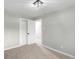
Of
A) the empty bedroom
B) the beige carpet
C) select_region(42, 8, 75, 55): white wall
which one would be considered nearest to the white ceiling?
Result: the empty bedroom

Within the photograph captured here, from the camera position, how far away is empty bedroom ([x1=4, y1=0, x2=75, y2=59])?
10.5 feet

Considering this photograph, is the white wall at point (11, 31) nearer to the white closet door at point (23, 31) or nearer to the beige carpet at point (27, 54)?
the white closet door at point (23, 31)

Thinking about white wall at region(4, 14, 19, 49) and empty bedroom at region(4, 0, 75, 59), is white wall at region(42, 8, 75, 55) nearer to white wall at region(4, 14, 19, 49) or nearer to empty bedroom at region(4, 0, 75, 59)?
empty bedroom at region(4, 0, 75, 59)

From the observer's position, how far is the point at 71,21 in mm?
3260

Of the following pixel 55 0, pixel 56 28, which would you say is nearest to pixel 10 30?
pixel 56 28

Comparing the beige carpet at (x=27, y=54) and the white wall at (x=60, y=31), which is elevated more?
the white wall at (x=60, y=31)

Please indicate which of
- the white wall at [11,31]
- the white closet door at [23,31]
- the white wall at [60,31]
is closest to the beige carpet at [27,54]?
the white wall at [60,31]

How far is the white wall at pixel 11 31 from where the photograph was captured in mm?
4722

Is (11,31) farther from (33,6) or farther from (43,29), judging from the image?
(33,6)

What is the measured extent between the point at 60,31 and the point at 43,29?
1.70m

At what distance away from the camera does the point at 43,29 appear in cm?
539

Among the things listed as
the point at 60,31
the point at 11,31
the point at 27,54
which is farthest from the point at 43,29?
the point at 27,54

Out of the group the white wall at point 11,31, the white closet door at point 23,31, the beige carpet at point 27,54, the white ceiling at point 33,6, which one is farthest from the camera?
the white closet door at point 23,31
